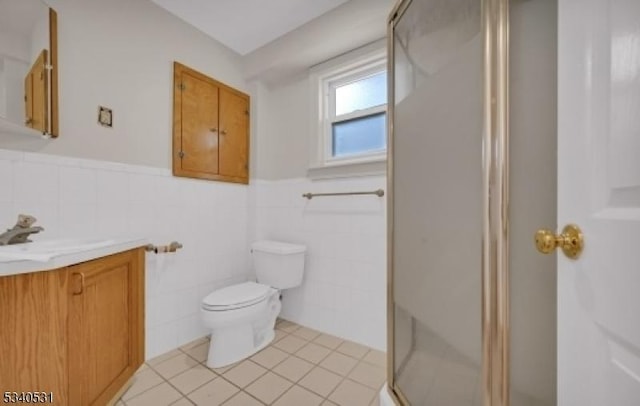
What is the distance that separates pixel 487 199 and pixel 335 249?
1.37 meters

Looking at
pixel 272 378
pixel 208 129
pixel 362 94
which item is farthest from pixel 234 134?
pixel 272 378

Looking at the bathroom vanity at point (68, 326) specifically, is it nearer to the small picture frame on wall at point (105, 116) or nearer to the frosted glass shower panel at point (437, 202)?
the small picture frame on wall at point (105, 116)

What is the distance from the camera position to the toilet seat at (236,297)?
145 centimetres

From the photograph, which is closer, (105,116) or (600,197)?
(600,197)

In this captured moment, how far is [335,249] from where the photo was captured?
186 cm

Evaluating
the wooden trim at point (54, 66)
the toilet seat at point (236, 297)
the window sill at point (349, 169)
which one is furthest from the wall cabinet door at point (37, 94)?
the window sill at point (349, 169)

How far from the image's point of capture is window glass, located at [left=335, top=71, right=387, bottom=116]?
1780 mm

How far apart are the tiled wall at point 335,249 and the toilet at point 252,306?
16 centimetres

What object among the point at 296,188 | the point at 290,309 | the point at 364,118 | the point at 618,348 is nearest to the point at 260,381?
the point at 290,309

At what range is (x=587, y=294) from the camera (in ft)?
1.44

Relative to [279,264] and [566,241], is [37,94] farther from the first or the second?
[566,241]

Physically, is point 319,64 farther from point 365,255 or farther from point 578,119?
point 578,119

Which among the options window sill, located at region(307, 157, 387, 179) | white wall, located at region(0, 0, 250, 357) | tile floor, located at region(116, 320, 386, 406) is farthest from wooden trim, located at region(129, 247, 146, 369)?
window sill, located at region(307, 157, 387, 179)

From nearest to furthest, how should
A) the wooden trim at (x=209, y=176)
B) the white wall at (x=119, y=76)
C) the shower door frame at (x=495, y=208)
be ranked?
1. the shower door frame at (x=495, y=208)
2. the white wall at (x=119, y=76)
3. the wooden trim at (x=209, y=176)
